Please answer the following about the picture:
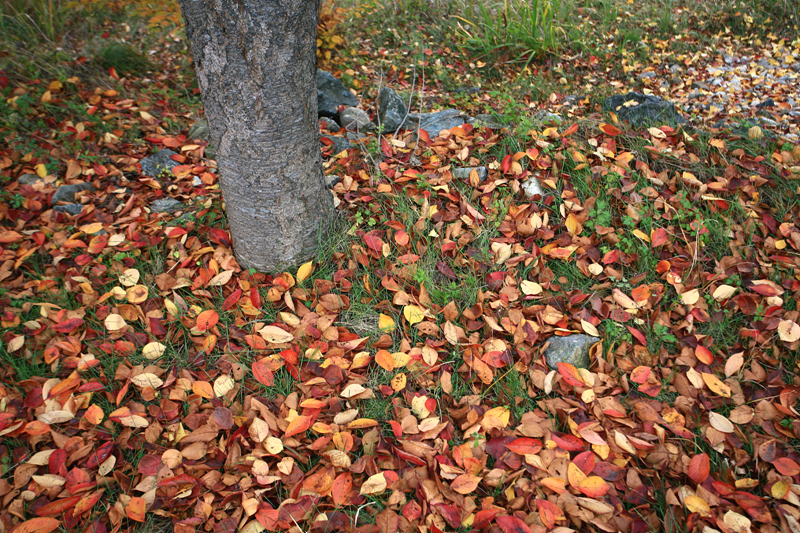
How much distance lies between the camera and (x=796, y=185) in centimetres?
224

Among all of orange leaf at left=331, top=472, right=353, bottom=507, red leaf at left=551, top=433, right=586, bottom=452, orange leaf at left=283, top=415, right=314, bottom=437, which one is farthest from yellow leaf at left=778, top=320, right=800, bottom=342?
orange leaf at left=283, top=415, right=314, bottom=437

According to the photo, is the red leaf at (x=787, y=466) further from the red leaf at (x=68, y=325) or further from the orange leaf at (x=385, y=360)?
the red leaf at (x=68, y=325)

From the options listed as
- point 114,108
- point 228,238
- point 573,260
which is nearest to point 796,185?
point 573,260

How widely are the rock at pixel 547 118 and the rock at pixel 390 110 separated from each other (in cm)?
84

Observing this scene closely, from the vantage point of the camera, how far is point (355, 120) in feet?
9.84

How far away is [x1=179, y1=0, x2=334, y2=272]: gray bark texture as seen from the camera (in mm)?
1602

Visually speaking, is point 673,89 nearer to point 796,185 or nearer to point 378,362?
point 796,185

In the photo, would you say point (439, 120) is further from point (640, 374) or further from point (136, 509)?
point (136, 509)

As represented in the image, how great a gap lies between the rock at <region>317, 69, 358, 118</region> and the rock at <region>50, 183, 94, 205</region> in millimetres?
1494

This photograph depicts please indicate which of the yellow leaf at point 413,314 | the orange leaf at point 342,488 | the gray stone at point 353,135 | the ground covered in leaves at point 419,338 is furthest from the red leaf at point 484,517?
the gray stone at point 353,135

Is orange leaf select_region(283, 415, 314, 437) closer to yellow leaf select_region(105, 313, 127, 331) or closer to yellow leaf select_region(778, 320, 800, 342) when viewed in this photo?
yellow leaf select_region(105, 313, 127, 331)

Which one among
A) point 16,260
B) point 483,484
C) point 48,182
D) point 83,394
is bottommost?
point 483,484

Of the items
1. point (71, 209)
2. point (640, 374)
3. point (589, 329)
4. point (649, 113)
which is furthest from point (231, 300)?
point (649, 113)

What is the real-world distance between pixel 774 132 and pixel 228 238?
124 inches
